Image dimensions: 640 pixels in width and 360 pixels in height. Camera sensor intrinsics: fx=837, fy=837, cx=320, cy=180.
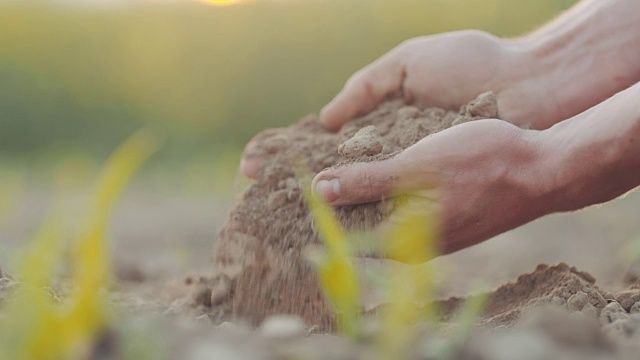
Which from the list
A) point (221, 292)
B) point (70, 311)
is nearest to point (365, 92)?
point (221, 292)

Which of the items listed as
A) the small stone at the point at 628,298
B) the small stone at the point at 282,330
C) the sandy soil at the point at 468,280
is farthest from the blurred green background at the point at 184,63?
the small stone at the point at 282,330

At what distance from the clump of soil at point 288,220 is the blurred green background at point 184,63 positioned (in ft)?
17.4

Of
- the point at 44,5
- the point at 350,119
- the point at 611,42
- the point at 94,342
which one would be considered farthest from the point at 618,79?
the point at 44,5

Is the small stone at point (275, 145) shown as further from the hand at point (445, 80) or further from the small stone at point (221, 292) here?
the small stone at point (221, 292)

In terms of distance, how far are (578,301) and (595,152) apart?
0.38m

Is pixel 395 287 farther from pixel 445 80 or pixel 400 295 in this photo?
pixel 445 80

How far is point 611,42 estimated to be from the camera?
8.43ft

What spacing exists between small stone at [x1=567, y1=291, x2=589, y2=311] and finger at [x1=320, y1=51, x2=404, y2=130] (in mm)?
987

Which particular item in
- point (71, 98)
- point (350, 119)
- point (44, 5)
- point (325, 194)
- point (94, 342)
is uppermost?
point (44, 5)

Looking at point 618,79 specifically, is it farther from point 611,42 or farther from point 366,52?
point 366,52

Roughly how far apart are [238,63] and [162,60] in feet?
2.55

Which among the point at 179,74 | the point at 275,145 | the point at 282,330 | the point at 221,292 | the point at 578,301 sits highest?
the point at 179,74

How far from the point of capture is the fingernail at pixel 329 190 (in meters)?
2.07

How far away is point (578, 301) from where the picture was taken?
1838 mm
